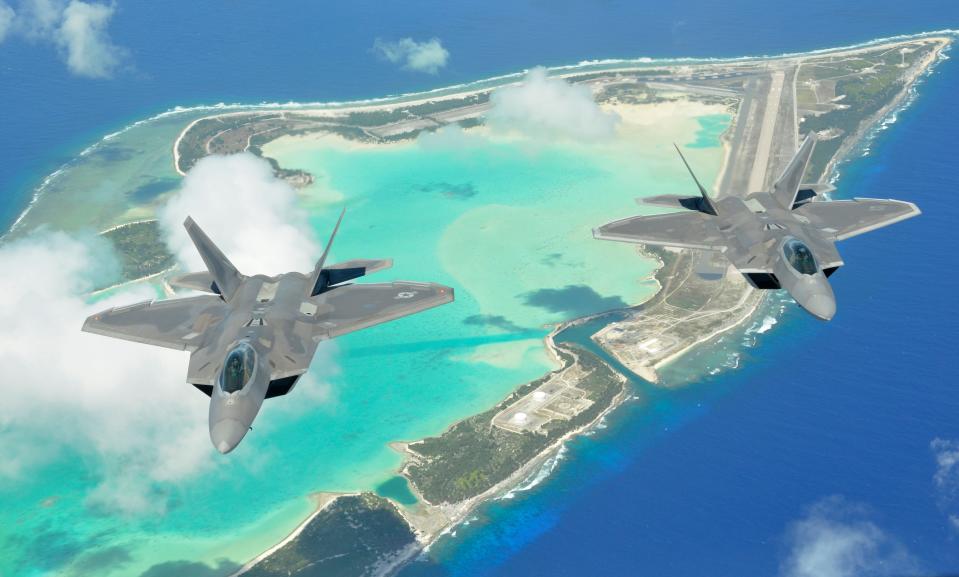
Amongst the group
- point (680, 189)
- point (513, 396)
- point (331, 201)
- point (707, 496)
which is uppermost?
point (331, 201)

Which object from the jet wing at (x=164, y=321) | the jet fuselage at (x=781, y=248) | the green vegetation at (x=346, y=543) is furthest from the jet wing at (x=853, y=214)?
the jet wing at (x=164, y=321)

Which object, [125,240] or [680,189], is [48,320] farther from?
[680,189]

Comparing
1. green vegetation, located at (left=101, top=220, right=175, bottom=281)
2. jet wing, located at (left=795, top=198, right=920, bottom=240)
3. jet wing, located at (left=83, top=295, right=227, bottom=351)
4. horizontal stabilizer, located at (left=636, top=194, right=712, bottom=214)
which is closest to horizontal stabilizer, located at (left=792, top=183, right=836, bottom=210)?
jet wing, located at (left=795, top=198, right=920, bottom=240)

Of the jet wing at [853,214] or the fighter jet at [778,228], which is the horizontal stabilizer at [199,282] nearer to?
the fighter jet at [778,228]

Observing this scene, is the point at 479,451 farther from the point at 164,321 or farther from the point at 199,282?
the point at 164,321

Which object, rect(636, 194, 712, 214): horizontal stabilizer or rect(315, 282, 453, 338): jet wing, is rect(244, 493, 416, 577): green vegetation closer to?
rect(315, 282, 453, 338): jet wing

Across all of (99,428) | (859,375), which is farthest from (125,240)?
(859,375)
